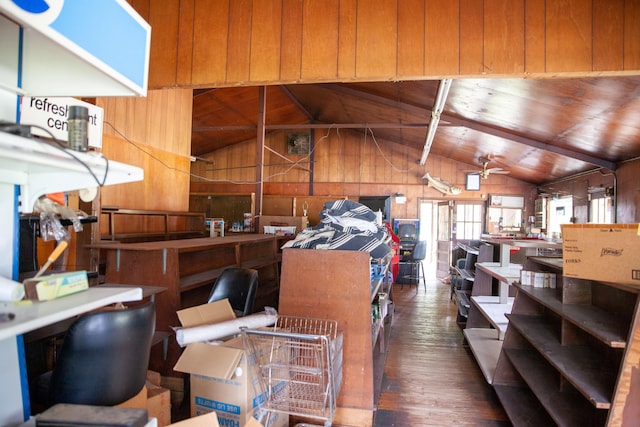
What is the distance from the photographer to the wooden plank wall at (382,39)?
2.12m

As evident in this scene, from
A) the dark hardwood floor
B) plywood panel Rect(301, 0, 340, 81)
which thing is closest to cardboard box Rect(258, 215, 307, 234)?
the dark hardwood floor

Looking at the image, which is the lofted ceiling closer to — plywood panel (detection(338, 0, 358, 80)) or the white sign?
plywood panel (detection(338, 0, 358, 80))

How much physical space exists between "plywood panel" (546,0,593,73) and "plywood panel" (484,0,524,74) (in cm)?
15

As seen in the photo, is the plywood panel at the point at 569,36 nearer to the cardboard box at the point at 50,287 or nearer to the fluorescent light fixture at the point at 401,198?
the cardboard box at the point at 50,287

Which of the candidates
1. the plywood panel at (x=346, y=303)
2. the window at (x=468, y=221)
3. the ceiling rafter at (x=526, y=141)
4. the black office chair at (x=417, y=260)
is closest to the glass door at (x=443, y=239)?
the window at (x=468, y=221)

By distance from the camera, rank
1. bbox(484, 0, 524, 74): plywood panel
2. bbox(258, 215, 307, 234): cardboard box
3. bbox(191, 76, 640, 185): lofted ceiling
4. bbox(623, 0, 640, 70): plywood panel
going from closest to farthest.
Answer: bbox(623, 0, 640, 70): plywood panel → bbox(484, 0, 524, 74): plywood panel → bbox(191, 76, 640, 185): lofted ceiling → bbox(258, 215, 307, 234): cardboard box

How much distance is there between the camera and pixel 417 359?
379cm

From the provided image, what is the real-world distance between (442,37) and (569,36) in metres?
0.68

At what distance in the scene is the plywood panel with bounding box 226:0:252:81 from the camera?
2.47 m

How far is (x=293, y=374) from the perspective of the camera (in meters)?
1.99

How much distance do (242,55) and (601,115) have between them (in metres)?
4.23

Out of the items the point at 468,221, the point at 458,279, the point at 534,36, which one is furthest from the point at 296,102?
the point at 534,36

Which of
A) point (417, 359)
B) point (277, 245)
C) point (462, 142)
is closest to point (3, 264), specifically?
point (417, 359)

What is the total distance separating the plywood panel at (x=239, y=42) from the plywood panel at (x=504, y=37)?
145 centimetres
